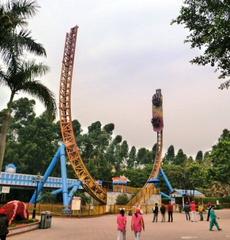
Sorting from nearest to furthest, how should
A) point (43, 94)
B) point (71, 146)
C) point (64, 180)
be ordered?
1. point (43, 94)
2. point (64, 180)
3. point (71, 146)

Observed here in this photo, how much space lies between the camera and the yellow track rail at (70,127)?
42.7m

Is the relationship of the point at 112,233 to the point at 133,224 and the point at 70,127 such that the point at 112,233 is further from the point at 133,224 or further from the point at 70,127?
the point at 70,127

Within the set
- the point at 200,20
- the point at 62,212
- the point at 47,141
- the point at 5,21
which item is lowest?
the point at 62,212

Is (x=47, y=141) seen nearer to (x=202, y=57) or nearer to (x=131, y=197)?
(x=131, y=197)

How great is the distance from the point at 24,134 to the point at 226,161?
147 feet

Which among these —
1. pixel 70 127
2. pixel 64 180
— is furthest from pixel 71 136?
pixel 64 180

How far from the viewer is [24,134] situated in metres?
75.7

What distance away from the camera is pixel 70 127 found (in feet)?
143

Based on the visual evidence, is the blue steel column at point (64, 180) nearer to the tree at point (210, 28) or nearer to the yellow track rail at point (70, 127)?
the yellow track rail at point (70, 127)

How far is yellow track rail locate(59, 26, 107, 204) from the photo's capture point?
1681 inches

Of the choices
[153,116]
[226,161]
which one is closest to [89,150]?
[153,116]

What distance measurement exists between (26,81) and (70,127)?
2326 cm

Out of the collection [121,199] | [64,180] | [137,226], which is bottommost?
[137,226]

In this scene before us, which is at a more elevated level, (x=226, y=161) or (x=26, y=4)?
(x=26, y=4)
